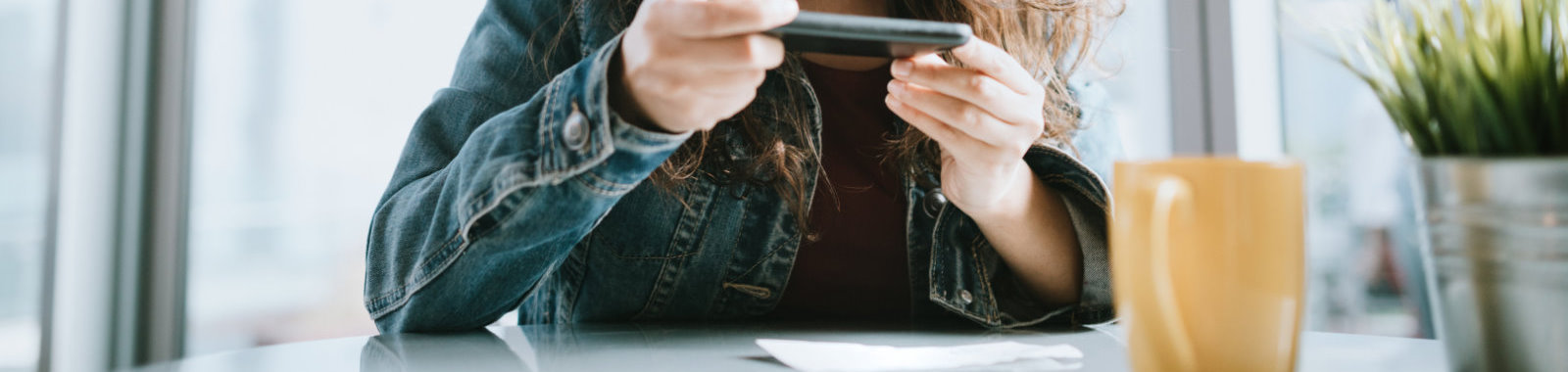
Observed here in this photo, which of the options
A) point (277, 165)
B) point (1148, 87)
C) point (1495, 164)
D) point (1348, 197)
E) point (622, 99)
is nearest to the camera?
point (1495, 164)

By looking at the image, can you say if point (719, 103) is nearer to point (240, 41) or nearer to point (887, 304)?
point (887, 304)

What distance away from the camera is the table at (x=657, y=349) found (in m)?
0.49

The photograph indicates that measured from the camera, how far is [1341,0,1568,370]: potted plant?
30 centimetres

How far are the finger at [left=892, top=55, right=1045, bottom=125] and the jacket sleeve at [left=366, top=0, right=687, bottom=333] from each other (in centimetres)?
15

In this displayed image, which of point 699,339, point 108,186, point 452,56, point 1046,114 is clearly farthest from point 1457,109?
point 108,186

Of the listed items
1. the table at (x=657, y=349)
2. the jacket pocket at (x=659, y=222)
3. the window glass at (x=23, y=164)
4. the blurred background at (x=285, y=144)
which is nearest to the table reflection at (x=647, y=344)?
the table at (x=657, y=349)

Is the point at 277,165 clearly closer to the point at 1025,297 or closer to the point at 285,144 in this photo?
the point at 285,144

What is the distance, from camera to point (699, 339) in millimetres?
599

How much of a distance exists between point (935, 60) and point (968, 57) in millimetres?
30

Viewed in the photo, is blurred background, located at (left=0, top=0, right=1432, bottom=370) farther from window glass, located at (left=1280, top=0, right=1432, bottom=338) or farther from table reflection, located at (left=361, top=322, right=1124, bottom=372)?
table reflection, located at (left=361, top=322, right=1124, bottom=372)

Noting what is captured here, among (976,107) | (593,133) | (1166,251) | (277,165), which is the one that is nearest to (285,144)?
(277,165)

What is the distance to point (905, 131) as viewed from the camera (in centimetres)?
88

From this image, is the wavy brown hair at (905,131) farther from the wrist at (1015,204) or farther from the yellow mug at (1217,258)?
the yellow mug at (1217,258)

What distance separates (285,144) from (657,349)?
160cm
